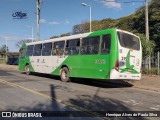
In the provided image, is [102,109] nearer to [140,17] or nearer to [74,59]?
[74,59]

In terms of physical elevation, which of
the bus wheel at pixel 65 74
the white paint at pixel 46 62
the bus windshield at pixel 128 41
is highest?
the bus windshield at pixel 128 41

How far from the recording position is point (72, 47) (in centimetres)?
1836

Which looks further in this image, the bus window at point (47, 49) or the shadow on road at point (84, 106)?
the bus window at point (47, 49)

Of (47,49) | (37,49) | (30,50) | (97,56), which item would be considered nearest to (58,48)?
(47,49)

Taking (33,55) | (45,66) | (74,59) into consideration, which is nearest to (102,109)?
(74,59)

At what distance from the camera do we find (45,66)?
21672mm

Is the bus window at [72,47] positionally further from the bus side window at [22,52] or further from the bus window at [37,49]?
the bus side window at [22,52]

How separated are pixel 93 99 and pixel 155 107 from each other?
2.51 m

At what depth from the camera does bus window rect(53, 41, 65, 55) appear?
64.1 feet

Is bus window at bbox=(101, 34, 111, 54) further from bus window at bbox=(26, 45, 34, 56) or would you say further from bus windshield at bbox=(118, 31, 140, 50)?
bus window at bbox=(26, 45, 34, 56)

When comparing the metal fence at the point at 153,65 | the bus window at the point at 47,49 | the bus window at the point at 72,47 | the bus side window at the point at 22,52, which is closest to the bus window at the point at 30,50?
the bus side window at the point at 22,52

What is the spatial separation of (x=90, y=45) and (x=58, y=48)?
401cm

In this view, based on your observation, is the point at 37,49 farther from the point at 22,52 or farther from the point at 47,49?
the point at 22,52

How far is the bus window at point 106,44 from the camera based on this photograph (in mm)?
A: 15039
